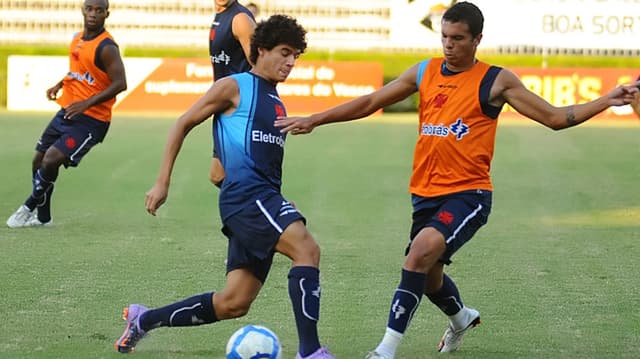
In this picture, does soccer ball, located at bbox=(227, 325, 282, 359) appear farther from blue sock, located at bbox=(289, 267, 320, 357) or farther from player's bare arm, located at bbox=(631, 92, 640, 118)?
player's bare arm, located at bbox=(631, 92, 640, 118)

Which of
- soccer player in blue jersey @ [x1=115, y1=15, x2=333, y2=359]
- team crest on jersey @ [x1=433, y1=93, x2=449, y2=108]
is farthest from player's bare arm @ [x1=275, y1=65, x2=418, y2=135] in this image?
soccer player in blue jersey @ [x1=115, y1=15, x2=333, y2=359]

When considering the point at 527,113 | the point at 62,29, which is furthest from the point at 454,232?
the point at 62,29

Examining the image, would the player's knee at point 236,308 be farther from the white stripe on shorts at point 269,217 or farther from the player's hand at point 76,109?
the player's hand at point 76,109

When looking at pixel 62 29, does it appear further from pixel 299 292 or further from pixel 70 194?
pixel 299 292

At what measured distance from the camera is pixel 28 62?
30.6 metres

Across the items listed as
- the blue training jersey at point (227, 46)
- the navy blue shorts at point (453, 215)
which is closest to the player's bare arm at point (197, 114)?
the navy blue shorts at point (453, 215)

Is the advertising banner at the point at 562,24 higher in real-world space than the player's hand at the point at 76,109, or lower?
lower

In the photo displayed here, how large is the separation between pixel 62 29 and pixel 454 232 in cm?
3229

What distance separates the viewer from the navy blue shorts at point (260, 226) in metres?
6.26

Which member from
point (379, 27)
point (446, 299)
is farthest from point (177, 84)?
point (446, 299)

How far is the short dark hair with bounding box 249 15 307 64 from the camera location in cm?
646

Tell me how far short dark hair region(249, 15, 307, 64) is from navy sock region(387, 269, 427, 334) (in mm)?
1279

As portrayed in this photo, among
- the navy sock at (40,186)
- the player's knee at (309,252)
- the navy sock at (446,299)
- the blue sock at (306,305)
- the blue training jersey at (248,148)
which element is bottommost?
the navy sock at (40,186)

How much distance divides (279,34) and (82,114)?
5828 millimetres
